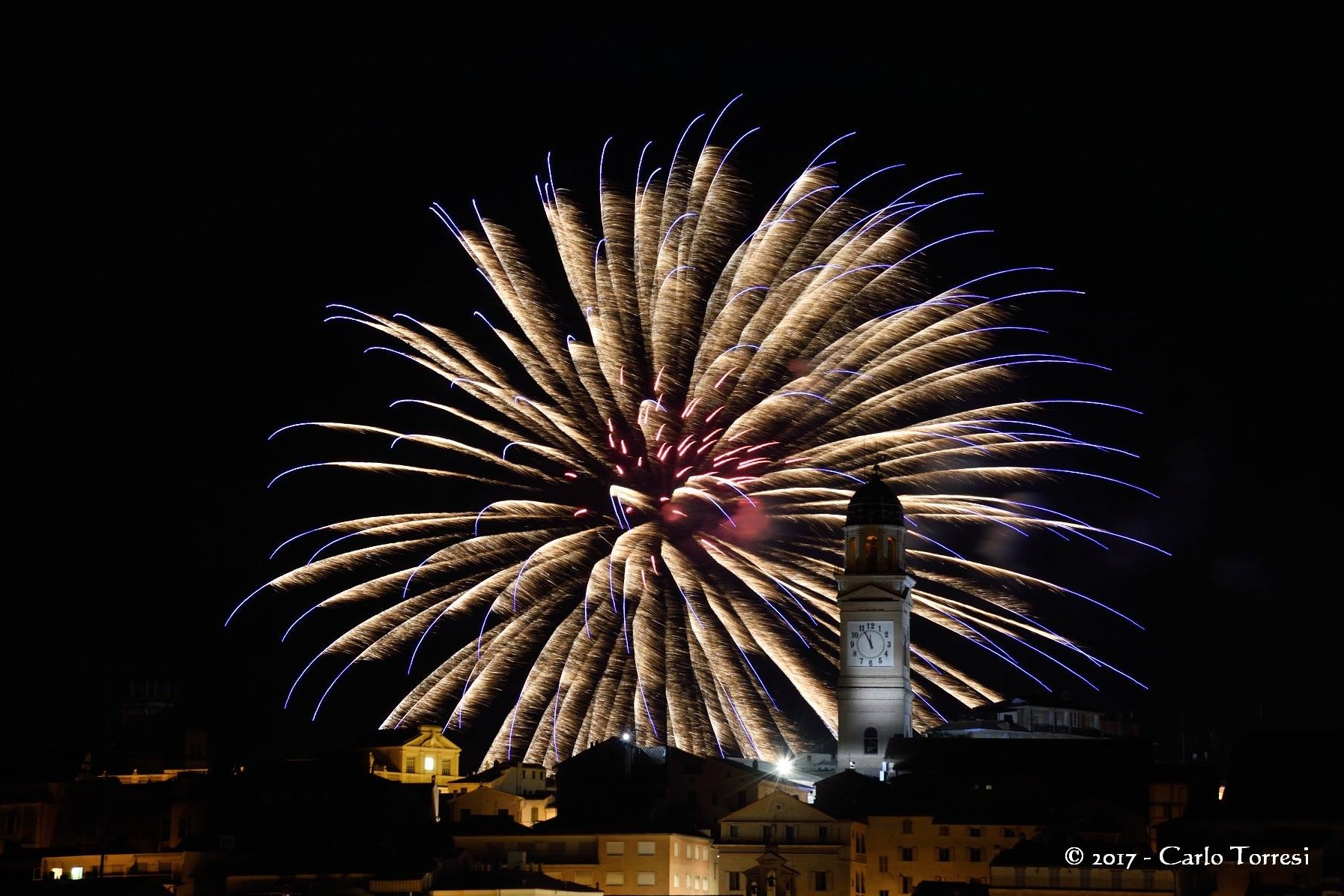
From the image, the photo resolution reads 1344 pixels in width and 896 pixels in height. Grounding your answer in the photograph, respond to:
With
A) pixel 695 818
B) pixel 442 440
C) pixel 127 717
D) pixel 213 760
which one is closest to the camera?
pixel 442 440


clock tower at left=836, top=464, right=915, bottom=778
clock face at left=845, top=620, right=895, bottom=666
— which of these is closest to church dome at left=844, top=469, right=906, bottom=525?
clock tower at left=836, top=464, right=915, bottom=778

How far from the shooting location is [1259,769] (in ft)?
275

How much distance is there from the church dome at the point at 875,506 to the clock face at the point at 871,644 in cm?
419

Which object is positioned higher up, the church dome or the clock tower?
the church dome

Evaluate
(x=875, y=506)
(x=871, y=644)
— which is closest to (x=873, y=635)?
(x=871, y=644)

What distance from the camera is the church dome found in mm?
94750

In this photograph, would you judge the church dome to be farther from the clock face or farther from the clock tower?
the clock face

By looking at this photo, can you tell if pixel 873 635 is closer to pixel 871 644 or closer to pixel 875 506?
pixel 871 644

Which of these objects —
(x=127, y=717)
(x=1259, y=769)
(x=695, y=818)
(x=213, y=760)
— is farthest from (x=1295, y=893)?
(x=127, y=717)

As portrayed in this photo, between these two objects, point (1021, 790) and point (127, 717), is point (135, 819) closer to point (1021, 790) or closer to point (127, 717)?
point (127, 717)

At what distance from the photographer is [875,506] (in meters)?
95.2

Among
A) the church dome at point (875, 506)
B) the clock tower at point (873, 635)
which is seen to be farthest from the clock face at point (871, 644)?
the church dome at point (875, 506)

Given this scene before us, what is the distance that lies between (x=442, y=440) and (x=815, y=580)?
1483 cm

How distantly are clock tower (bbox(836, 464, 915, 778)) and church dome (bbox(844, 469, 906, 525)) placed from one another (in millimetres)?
31
